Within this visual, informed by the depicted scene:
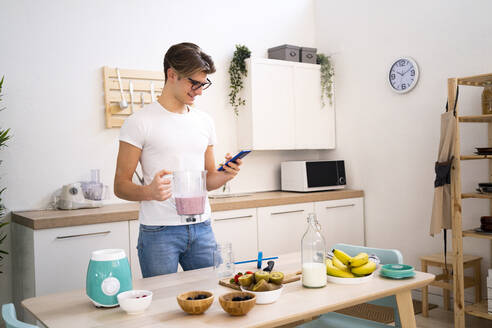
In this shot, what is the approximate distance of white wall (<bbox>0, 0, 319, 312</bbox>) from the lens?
3297 mm

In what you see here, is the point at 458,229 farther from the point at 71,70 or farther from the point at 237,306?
the point at 71,70

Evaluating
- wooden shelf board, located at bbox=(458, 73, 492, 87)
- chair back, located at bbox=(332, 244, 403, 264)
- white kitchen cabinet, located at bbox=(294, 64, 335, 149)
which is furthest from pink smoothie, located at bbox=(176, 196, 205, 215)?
white kitchen cabinet, located at bbox=(294, 64, 335, 149)

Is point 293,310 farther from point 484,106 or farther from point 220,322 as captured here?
point 484,106

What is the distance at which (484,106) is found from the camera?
331cm

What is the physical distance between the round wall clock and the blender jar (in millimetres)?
2703

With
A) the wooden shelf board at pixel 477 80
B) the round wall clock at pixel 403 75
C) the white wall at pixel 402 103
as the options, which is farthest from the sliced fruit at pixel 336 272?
the round wall clock at pixel 403 75

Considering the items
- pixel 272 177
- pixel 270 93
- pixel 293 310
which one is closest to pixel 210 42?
pixel 270 93

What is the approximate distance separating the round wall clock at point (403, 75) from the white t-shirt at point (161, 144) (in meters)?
2.51

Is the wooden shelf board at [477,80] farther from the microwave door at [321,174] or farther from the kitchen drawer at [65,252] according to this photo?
the kitchen drawer at [65,252]

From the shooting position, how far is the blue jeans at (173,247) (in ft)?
6.49

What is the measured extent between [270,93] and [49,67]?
5.86 ft

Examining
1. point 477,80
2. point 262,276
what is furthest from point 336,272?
point 477,80

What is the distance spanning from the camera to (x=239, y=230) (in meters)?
3.65

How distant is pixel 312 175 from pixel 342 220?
48 cm
